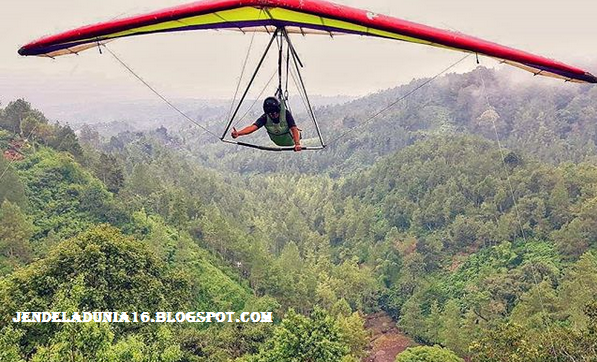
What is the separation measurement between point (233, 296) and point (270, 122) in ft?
91.8

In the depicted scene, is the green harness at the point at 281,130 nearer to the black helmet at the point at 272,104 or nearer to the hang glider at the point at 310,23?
the black helmet at the point at 272,104

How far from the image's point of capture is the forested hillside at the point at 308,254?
18.4 m

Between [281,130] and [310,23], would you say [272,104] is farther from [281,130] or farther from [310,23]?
[310,23]

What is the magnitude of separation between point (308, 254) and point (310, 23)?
174 feet

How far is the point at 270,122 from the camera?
821 cm

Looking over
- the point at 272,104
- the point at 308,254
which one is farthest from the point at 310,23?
the point at 308,254

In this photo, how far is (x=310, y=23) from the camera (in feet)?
21.5

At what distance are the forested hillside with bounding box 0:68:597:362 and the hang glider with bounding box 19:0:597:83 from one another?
879cm

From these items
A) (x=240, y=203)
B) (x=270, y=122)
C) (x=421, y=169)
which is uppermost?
(x=270, y=122)

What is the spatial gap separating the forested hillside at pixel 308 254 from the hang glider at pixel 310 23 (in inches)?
346

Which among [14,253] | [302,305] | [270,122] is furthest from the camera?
[302,305]

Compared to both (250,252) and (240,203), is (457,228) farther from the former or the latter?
(240,203)

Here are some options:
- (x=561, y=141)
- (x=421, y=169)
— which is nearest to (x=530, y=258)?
(x=421, y=169)

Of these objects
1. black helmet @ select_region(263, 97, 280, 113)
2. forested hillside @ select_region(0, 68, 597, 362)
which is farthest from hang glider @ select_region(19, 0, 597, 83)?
forested hillside @ select_region(0, 68, 597, 362)
